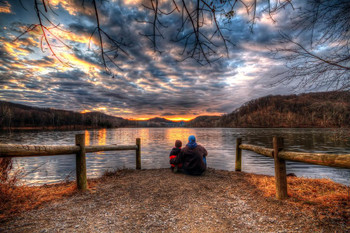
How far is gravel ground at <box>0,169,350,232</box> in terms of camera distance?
9.26ft

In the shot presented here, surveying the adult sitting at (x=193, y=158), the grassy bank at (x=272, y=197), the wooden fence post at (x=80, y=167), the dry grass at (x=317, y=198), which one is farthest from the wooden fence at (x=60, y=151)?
the dry grass at (x=317, y=198)

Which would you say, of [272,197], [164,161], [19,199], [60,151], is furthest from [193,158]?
[164,161]

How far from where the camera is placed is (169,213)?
11.2ft

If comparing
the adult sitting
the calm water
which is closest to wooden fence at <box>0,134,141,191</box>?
the calm water

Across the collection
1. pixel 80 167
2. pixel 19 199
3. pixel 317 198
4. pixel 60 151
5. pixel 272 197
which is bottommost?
pixel 272 197

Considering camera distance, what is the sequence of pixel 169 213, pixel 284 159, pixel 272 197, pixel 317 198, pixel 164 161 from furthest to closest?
pixel 164 161
pixel 272 197
pixel 284 159
pixel 317 198
pixel 169 213

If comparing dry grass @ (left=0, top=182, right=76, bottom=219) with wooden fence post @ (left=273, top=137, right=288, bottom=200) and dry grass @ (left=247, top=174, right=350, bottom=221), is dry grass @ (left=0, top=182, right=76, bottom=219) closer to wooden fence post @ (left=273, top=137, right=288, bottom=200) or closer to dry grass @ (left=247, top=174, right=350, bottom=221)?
wooden fence post @ (left=273, top=137, right=288, bottom=200)

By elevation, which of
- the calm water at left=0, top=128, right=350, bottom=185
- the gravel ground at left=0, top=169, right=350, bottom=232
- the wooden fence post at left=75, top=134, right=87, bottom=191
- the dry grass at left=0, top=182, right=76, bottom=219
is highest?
the wooden fence post at left=75, top=134, right=87, bottom=191

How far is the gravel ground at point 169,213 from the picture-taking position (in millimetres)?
2822

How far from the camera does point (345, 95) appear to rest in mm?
3105

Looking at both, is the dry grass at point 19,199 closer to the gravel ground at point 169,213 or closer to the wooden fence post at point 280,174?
the gravel ground at point 169,213

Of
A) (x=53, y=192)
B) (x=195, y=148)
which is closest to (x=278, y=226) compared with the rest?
(x=195, y=148)

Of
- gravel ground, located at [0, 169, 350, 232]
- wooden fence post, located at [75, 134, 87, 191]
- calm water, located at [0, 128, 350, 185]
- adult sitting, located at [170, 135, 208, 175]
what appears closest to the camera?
gravel ground, located at [0, 169, 350, 232]

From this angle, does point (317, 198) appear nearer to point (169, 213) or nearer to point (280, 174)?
point (280, 174)
